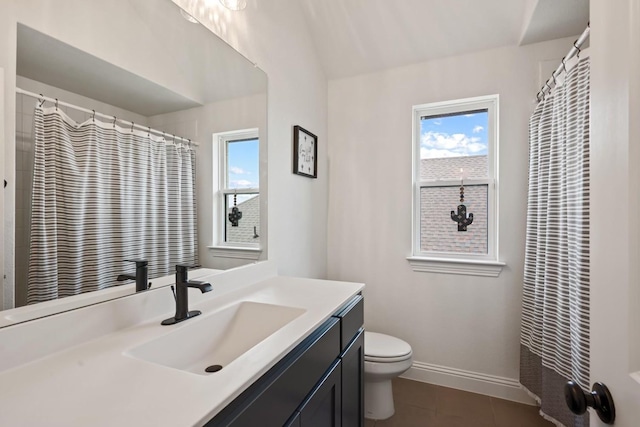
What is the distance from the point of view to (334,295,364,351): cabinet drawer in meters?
1.21

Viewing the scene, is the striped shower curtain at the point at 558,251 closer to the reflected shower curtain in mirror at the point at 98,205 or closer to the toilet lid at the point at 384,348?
the toilet lid at the point at 384,348

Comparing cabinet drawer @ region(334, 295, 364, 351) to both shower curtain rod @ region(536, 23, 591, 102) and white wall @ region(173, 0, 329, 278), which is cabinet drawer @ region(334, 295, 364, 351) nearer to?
white wall @ region(173, 0, 329, 278)

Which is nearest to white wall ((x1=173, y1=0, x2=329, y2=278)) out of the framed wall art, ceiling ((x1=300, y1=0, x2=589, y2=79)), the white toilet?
the framed wall art

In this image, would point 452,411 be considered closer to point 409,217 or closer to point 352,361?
point 352,361

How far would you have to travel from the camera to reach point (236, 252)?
4.88ft

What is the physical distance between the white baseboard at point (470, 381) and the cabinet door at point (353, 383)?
0.99 meters

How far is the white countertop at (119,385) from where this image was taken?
20.6 inches

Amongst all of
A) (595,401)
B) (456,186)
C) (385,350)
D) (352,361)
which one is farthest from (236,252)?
(456,186)

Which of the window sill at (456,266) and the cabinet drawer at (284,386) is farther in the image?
the window sill at (456,266)

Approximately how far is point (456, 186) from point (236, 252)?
164 centimetres

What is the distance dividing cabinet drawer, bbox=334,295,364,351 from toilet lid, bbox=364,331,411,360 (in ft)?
1.64

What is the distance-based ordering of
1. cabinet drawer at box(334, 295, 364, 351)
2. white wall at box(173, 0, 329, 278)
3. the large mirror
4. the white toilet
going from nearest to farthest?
the large mirror, cabinet drawer at box(334, 295, 364, 351), white wall at box(173, 0, 329, 278), the white toilet

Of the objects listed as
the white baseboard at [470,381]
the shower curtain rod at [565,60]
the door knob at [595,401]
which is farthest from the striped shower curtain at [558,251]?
the door knob at [595,401]

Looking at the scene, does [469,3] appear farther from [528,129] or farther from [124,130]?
[124,130]
